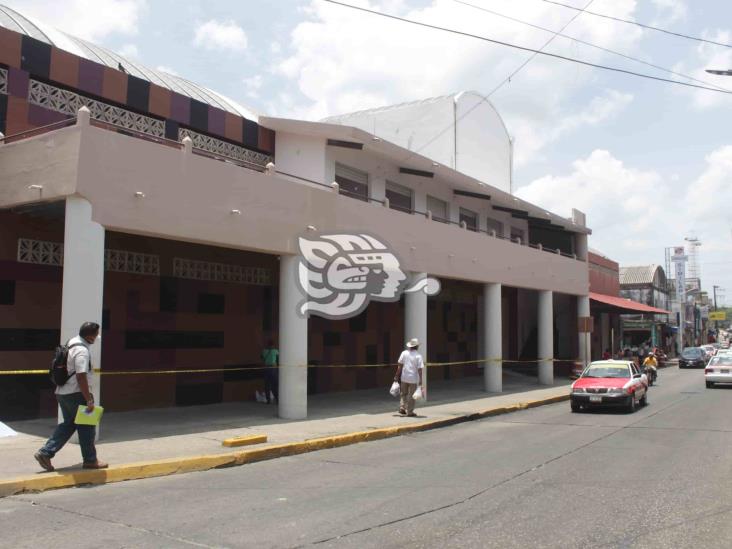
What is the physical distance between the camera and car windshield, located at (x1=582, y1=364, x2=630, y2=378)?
689 inches

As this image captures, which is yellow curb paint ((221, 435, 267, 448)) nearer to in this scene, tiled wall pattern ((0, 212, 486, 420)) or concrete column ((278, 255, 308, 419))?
concrete column ((278, 255, 308, 419))

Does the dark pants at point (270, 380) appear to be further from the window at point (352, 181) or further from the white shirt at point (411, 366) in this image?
the window at point (352, 181)

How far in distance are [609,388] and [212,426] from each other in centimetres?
993

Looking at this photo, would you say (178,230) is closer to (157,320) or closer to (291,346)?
(157,320)

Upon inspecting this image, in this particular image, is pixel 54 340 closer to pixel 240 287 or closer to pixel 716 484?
pixel 240 287

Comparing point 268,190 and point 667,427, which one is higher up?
point 268,190

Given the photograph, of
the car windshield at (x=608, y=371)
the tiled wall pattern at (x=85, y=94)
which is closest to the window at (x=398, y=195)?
the tiled wall pattern at (x=85, y=94)

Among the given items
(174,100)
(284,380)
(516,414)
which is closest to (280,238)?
(284,380)

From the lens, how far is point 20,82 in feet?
38.6

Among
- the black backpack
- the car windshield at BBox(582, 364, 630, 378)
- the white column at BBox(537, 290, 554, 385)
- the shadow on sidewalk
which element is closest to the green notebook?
the black backpack

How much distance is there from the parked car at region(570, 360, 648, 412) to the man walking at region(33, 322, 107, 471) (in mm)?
12556

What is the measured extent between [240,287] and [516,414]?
7972 mm

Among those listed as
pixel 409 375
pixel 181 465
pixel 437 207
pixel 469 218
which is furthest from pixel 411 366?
pixel 469 218

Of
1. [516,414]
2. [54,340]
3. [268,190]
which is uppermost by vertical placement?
[268,190]
